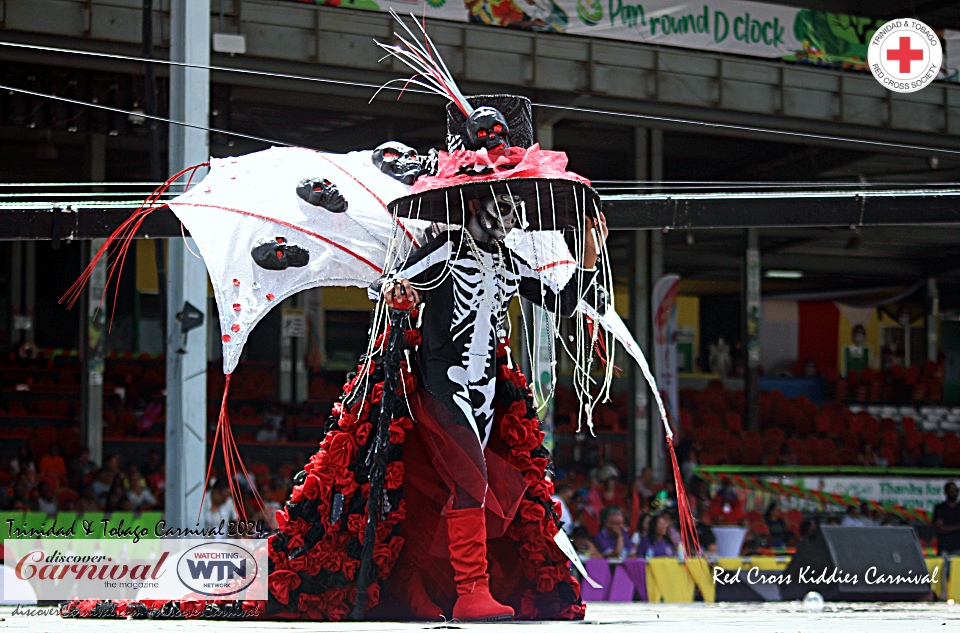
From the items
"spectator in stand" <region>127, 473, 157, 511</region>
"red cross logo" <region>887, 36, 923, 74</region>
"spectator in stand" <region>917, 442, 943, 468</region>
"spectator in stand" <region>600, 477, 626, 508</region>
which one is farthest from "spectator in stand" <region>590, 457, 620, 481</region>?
"red cross logo" <region>887, 36, 923, 74</region>

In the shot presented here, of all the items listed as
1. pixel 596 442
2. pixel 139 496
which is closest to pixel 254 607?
pixel 139 496

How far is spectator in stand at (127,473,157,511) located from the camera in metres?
12.7

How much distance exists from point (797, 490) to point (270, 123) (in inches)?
327

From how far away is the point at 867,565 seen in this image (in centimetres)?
816

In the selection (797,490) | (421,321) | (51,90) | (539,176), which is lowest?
Result: (797,490)

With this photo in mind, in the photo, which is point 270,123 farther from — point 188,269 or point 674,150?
point 188,269

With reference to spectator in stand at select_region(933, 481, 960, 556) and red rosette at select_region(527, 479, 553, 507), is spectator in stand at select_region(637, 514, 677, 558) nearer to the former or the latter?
spectator in stand at select_region(933, 481, 960, 556)

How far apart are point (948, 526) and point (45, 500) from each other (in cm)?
971

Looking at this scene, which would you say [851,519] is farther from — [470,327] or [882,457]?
[470,327]

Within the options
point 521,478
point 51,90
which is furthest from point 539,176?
point 51,90

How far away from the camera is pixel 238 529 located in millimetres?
5777

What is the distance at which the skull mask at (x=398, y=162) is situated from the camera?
591 centimetres

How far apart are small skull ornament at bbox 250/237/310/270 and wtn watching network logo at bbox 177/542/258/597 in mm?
1313

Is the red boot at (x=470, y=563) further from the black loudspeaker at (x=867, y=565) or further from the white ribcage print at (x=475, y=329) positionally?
the black loudspeaker at (x=867, y=565)
